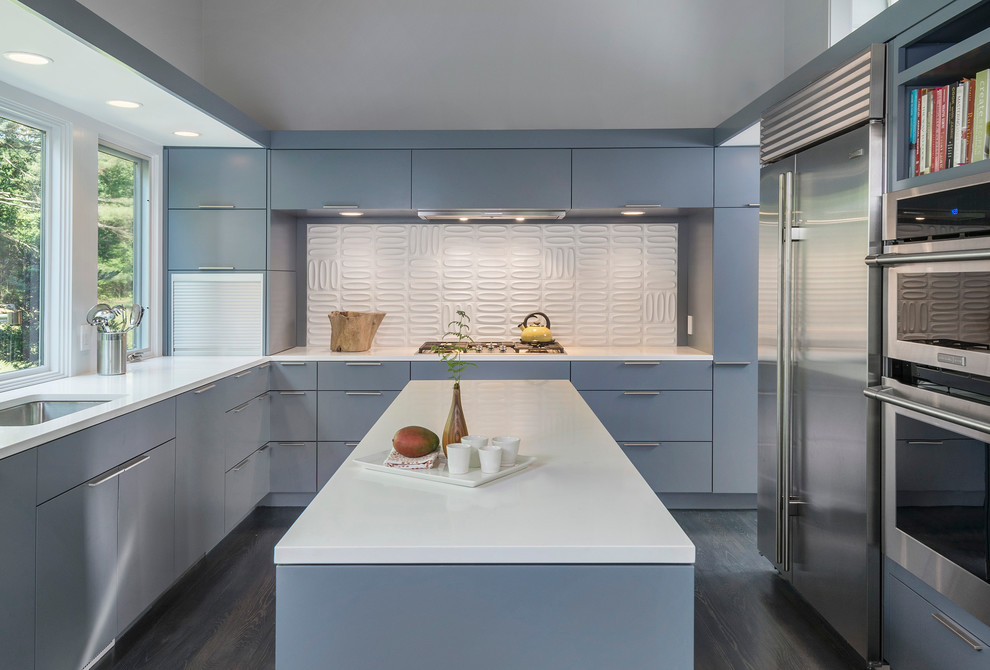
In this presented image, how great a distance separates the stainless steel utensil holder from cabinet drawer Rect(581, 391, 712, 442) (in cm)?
248

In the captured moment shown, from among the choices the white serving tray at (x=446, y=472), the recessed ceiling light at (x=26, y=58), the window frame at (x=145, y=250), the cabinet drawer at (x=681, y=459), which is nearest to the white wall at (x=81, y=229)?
the window frame at (x=145, y=250)

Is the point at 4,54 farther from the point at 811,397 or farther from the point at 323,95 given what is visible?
the point at 811,397

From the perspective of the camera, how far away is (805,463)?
274 centimetres

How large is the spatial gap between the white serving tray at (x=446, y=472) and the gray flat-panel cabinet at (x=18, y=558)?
99cm

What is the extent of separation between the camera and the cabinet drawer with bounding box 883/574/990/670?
1.87 m

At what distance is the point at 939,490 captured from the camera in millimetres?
1978

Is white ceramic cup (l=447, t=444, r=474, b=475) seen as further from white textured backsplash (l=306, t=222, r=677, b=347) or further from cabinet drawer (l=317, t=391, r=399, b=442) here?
white textured backsplash (l=306, t=222, r=677, b=347)

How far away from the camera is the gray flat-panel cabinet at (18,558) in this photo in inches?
74.3

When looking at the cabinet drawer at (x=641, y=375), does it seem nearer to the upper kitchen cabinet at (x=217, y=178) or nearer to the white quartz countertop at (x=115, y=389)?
the white quartz countertop at (x=115, y=389)

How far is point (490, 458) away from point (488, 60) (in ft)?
12.3

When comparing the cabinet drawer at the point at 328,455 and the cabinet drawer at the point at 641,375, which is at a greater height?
the cabinet drawer at the point at 641,375

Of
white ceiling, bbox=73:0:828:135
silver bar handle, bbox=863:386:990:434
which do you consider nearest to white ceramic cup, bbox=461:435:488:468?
silver bar handle, bbox=863:386:990:434

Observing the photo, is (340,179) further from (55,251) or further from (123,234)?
(55,251)

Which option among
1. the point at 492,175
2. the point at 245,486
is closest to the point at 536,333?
the point at 492,175
